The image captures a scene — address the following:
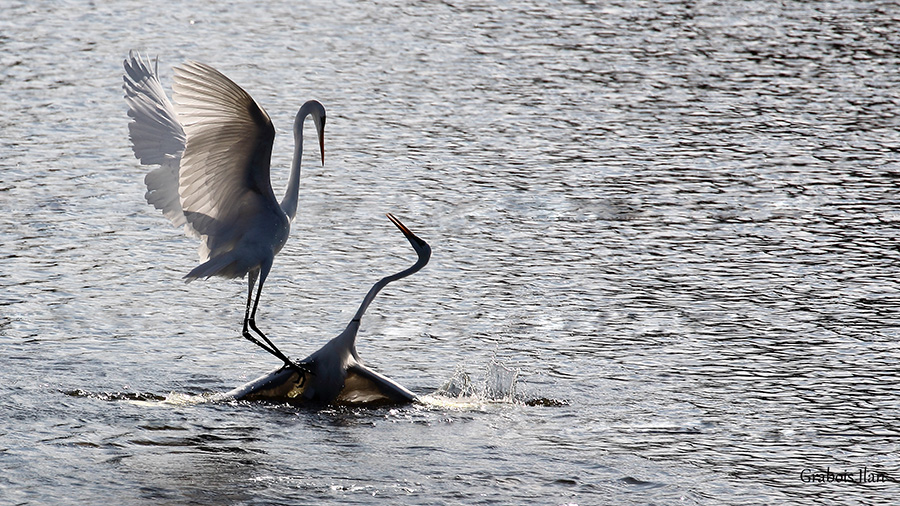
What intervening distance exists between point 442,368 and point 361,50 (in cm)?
934

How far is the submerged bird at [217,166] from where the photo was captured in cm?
701

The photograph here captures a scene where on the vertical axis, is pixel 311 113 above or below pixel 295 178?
above

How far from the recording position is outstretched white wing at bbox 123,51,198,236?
7898mm

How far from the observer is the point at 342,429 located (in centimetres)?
693

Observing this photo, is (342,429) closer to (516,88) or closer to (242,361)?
(242,361)

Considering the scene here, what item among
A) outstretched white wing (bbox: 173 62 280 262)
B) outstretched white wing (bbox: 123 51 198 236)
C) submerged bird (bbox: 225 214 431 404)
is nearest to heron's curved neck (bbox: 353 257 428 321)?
submerged bird (bbox: 225 214 431 404)

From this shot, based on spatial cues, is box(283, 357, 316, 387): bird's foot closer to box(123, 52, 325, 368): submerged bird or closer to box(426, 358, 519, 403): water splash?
box(123, 52, 325, 368): submerged bird

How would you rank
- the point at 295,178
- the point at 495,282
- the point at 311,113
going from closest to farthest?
the point at 295,178 < the point at 311,113 < the point at 495,282

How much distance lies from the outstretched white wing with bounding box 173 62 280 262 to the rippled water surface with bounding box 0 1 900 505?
2.76 feet

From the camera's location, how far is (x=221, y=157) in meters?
7.24

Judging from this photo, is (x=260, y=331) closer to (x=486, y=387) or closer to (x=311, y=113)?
(x=311, y=113)

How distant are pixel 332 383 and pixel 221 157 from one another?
1428 millimetres

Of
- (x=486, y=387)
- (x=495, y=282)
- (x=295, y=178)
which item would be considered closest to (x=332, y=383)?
(x=486, y=387)

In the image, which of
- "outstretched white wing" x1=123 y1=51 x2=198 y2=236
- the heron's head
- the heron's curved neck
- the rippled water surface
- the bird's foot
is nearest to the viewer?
the rippled water surface
